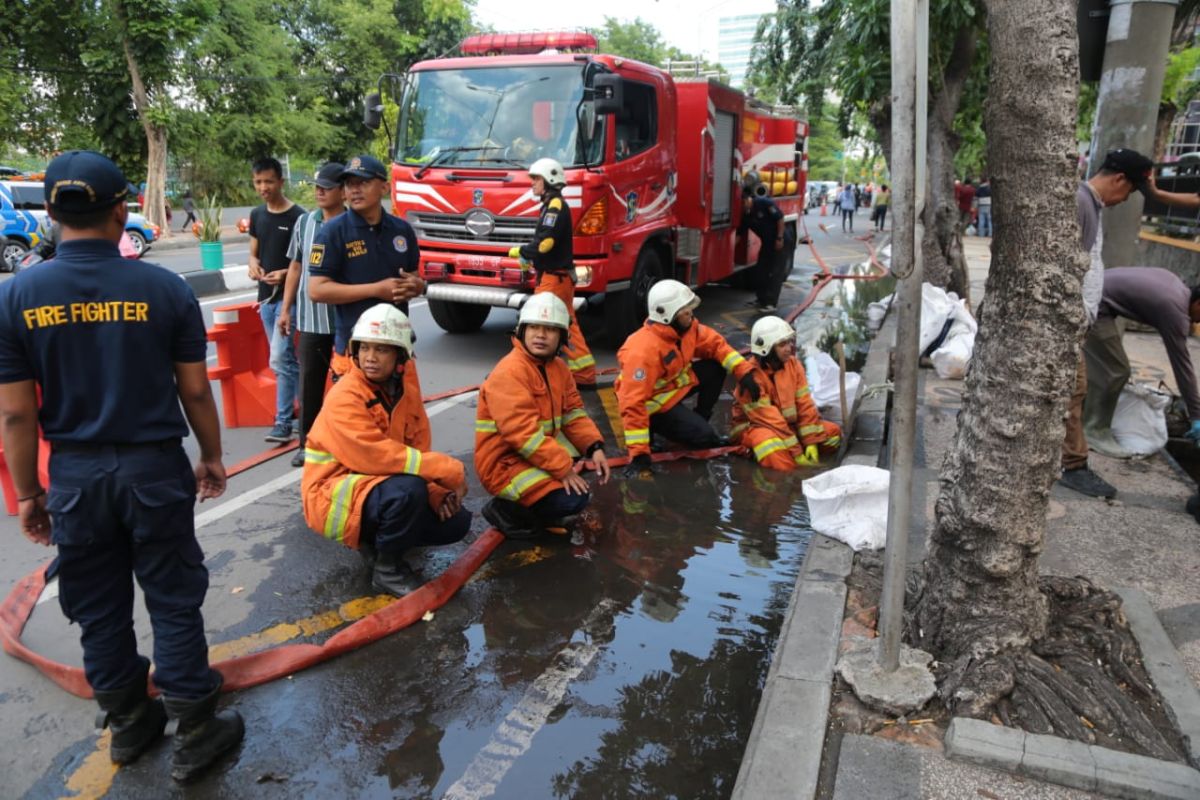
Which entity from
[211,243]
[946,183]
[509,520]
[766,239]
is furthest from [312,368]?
[211,243]

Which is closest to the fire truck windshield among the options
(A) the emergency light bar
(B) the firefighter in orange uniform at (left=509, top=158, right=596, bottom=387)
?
(A) the emergency light bar

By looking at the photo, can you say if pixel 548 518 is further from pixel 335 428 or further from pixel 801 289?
pixel 801 289

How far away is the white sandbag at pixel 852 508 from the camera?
157 inches

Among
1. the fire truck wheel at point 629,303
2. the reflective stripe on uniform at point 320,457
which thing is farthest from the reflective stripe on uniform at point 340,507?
the fire truck wheel at point 629,303

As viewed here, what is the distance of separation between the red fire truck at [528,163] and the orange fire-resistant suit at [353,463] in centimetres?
425

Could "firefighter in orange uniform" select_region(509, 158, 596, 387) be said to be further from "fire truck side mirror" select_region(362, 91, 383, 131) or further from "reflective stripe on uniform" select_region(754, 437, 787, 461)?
"fire truck side mirror" select_region(362, 91, 383, 131)

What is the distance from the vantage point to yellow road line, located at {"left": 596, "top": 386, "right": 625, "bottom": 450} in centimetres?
604

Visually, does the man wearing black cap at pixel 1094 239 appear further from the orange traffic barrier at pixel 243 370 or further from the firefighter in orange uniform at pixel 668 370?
the orange traffic barrier at pixel 243 370

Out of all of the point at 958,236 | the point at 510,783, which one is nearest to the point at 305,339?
the point at 510,783

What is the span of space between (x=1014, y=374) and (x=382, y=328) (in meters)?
2.38

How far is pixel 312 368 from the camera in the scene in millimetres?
5039

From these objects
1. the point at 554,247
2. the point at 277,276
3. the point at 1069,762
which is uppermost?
the point at 277,276

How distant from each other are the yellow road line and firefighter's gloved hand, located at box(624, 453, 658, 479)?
346 millimetres

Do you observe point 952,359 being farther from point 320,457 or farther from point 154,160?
point 154,160
